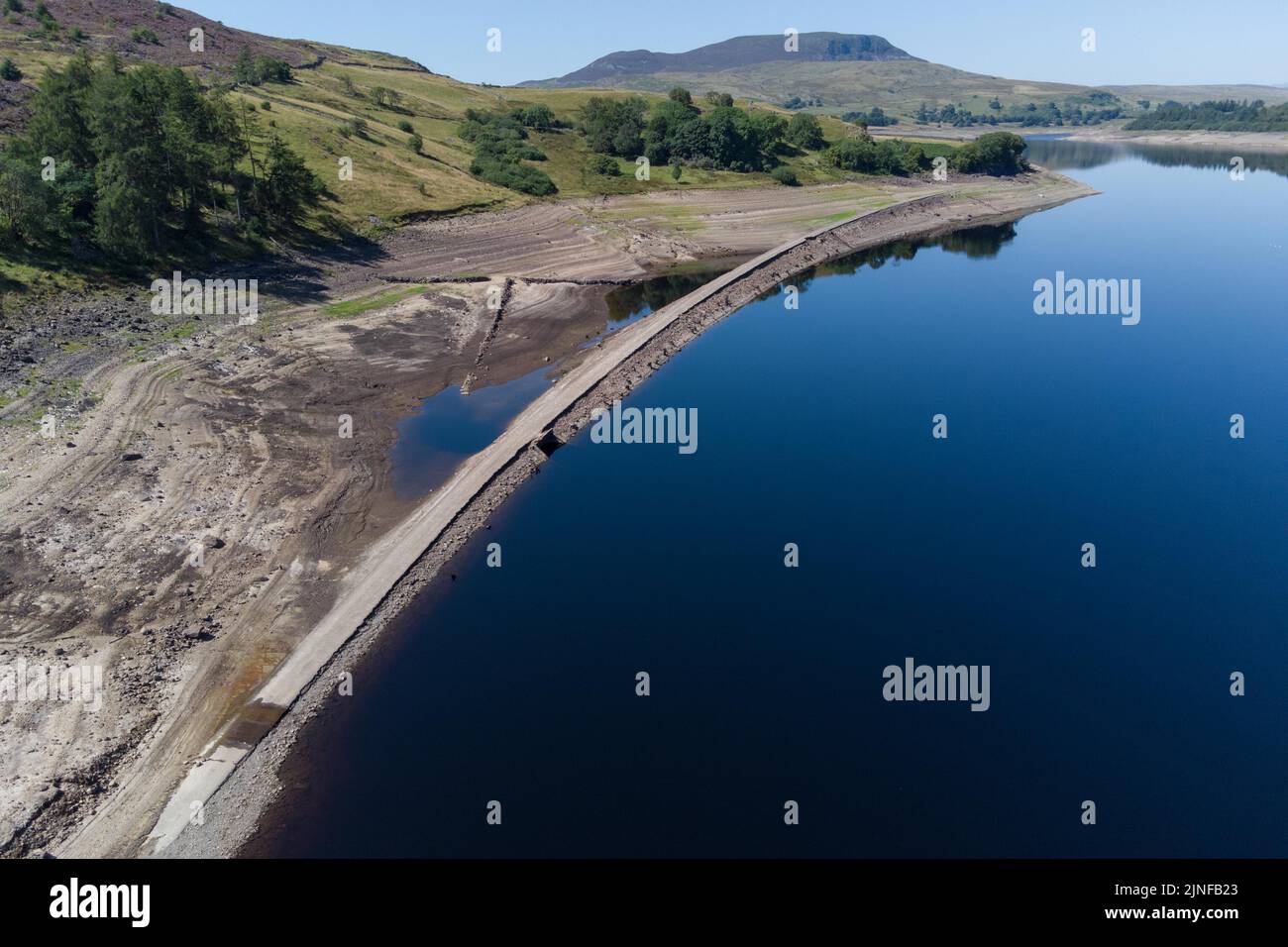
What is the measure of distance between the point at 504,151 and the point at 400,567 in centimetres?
11498

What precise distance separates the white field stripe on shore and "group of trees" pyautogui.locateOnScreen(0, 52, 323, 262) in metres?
45.1

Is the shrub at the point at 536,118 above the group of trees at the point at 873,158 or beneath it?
above

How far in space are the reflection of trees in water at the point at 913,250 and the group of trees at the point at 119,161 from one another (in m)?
69.6

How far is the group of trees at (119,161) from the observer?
69000mm

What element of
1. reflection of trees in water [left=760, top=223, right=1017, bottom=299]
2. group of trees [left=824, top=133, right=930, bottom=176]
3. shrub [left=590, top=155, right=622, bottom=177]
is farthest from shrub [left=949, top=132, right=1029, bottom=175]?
shrub [left=590, top=155, right=622, bottom=177]

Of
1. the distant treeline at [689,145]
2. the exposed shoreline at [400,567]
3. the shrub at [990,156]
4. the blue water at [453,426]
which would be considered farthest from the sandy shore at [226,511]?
the shrub at [990,156]

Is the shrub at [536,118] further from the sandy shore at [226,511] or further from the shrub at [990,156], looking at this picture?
the shrub at [990,156]

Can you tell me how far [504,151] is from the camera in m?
138

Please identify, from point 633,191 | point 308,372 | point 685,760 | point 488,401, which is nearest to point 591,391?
point 488,401

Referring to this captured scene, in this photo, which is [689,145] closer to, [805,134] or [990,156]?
[805,134]

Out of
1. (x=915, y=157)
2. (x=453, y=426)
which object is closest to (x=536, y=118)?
(x=915, y=157)

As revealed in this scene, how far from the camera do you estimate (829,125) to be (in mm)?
194750
